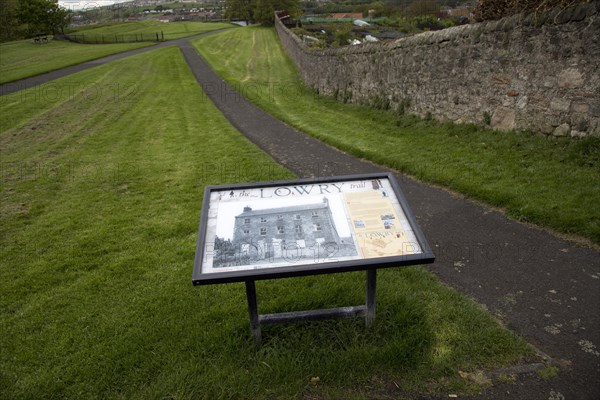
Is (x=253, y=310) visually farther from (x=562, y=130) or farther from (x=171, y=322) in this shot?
(x=562, y=130)

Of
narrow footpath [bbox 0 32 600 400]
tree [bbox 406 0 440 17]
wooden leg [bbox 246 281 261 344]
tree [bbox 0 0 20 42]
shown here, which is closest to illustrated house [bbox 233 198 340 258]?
wooden leg [bbox 246 281 261 344]

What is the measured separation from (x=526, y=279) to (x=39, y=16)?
6200 cm

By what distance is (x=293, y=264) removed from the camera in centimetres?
340

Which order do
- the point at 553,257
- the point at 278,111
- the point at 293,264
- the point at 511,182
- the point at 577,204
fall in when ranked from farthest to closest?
the point at 278,111 → the point at 511,182 → the point at 577,204 → the point at 553,257 → the point at 293,264

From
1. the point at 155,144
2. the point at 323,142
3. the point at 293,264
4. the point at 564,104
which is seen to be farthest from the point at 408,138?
the point at 293,264

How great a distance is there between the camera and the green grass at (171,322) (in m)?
3.63

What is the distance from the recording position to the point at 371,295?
4027mm

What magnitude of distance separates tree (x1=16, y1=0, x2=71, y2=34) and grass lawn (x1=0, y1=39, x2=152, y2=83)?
13.1 m

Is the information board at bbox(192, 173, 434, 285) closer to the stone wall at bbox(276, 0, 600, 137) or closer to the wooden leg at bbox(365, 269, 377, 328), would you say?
the wooden leg at bbox(365, 269, 377, 328)

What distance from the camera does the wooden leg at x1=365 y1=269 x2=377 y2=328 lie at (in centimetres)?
397

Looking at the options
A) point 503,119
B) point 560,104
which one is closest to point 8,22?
point 503,119

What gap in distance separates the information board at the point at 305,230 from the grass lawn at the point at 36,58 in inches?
925

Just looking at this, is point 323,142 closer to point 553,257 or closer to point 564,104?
point 564,104

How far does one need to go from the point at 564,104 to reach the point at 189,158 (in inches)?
287
